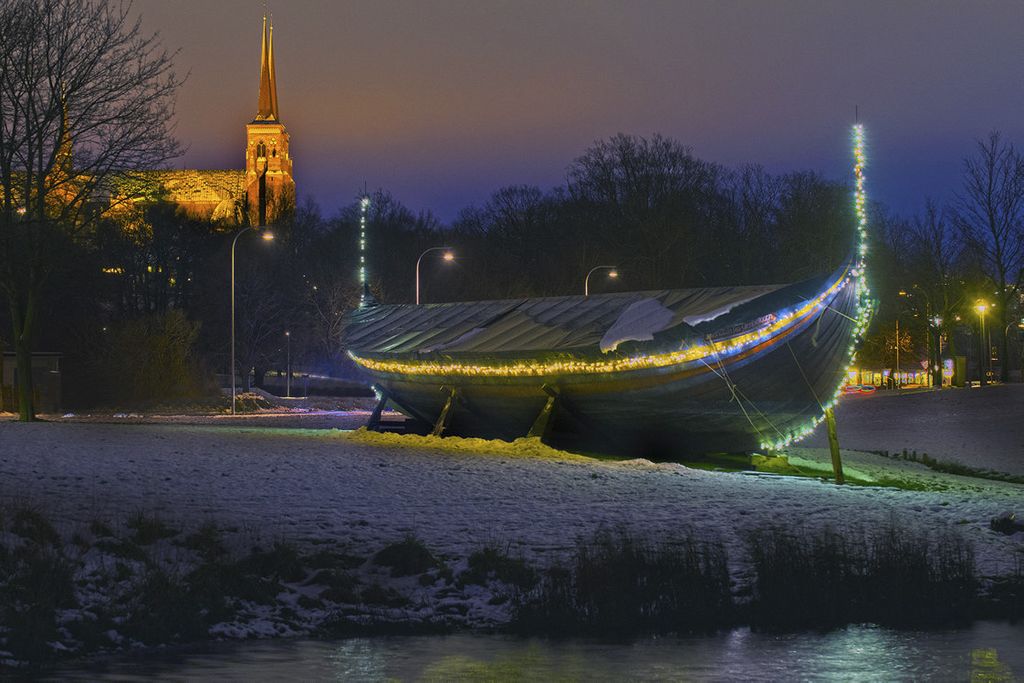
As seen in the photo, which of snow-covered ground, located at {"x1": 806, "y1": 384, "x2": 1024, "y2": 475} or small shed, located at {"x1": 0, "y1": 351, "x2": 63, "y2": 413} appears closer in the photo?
snow-covered ground, located at {"x1": 806, "y1": 384, "x2": 1024, "y2": 475}

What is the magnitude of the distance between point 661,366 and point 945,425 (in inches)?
1009

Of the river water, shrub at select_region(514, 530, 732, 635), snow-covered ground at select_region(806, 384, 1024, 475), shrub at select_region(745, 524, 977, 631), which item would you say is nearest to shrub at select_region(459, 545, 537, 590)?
shrub at select_region(514, 530, 732, 635)

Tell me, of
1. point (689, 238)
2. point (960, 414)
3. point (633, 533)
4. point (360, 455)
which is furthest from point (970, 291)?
point (633, 533)

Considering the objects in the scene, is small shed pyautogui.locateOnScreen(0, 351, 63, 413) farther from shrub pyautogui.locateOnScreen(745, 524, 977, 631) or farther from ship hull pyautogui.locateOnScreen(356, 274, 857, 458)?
shrub pyautogui.locateOnScreen(745, 524, 977, 631)

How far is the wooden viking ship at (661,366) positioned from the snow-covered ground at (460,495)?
1603 mm

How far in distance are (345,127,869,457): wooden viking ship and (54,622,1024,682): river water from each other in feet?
42.5

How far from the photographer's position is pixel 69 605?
13.3 m

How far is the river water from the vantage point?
11891mm

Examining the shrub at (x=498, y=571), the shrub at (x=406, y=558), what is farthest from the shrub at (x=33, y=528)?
the shrub at (x=498, y=571)

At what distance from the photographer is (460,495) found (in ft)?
67.3

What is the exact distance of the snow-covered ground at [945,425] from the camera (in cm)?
3634

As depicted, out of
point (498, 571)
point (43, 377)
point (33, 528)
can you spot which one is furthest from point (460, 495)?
point (43, 377)

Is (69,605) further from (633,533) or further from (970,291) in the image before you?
(970,291)

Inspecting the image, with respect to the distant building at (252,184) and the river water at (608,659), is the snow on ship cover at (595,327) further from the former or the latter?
the distant building at (252,184)
